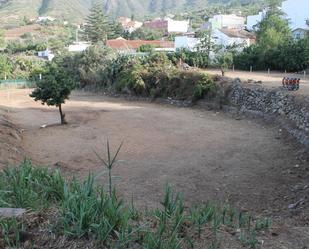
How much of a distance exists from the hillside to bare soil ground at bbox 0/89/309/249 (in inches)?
4557

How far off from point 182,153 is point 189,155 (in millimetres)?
416

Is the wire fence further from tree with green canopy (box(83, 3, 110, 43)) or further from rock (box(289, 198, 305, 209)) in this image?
rock (box(289, 198, 305, 209))

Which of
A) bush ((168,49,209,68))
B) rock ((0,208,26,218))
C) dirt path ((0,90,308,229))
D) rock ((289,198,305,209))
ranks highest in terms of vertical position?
bush ((168,49,209,68))

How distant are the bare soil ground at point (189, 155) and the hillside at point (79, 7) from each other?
115753 mm

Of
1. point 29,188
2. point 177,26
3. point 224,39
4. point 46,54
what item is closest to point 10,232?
point 29,188

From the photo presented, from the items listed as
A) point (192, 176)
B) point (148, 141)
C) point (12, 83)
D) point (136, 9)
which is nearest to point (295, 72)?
point (148, 141)

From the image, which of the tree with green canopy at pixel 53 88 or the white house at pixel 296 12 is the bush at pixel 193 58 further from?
the white house at pixel 296 12

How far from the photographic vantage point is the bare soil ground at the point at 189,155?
31.6 feet

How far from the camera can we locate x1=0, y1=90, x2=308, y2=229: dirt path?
10.2 metres

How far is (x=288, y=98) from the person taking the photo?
1923 centimetres

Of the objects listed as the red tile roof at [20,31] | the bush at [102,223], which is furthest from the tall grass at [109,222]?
the red tile roof at [20,31]

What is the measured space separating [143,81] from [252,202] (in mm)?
22933

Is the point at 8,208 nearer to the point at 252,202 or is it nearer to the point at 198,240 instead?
the point at 198,240

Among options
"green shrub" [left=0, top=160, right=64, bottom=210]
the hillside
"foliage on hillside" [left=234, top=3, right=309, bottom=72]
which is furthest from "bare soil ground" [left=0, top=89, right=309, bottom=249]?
the hillside
